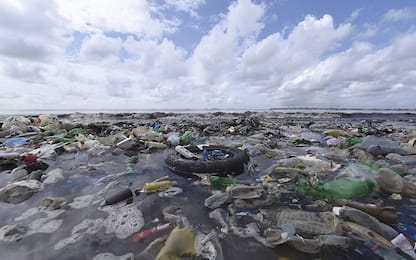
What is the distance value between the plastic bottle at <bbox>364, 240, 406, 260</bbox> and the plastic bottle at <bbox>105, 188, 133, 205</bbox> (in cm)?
247

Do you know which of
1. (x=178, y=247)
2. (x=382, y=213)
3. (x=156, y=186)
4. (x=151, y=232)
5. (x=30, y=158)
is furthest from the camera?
(x=30, y=158)

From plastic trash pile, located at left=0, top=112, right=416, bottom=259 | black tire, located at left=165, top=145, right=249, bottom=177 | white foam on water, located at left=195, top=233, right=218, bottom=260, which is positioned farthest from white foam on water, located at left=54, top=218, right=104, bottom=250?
black tire, located at left=165, top=145, right=249, bottom=177

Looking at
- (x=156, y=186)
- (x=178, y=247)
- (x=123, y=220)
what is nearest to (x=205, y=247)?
(x=178, y=247)

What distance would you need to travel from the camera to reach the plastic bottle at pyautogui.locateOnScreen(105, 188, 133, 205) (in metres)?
2.67

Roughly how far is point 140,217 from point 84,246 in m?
0.57

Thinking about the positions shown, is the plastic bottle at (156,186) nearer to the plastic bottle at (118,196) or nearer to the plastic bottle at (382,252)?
the plastic bottle at (118,196)

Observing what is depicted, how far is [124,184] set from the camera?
336cm

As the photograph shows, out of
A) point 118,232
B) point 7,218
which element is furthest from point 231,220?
point 7,218

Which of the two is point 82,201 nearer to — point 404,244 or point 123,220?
point 123,220

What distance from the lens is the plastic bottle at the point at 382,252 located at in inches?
64.7

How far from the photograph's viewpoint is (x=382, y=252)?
170 cm

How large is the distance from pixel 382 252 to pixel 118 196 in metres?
2.61

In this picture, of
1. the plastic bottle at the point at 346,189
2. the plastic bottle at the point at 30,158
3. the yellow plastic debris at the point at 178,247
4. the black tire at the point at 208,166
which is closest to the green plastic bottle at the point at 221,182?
the black tire at the point at 208,166

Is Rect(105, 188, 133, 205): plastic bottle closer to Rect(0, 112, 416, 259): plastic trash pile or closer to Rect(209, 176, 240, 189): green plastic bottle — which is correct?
Rect(0, 112, 416, 259): plastic trash pile
